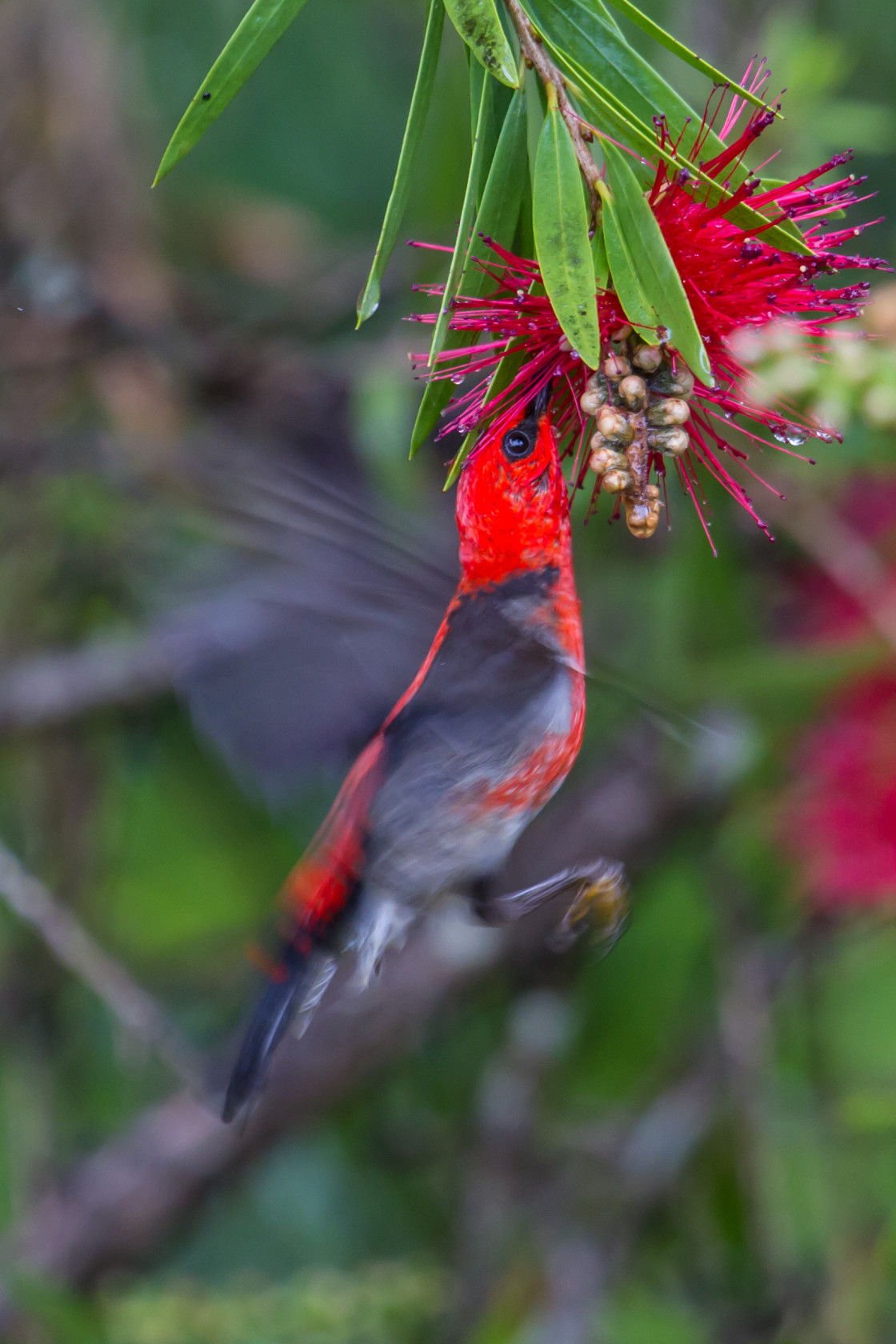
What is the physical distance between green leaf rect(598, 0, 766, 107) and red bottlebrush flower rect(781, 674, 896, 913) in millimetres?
1148

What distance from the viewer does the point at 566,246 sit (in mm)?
448

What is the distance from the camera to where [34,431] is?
1.62 metres

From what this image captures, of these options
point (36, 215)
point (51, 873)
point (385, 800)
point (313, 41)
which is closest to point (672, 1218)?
point (51, 873)

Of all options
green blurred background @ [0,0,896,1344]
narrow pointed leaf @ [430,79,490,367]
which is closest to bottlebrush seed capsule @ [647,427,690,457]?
narrow pointed leaf @ [430,79,490,367]

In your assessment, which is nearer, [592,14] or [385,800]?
[592,14]

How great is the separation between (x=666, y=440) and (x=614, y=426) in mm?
30

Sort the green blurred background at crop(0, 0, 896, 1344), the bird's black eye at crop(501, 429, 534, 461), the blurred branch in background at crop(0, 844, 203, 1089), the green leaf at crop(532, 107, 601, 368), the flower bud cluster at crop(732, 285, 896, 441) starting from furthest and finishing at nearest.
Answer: the green blurred background at crop(0, 0, 896, 1344) → the flower bud cluster at crop(732, 285, 896, 441) → the blurred branch in background at crop(0, 844, 203, 1089) → the bird's black eye at crop(501, 429, 534, 461) → the green leaf at crop(532, 107, 601, 368)

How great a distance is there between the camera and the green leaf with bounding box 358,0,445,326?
0.47 m

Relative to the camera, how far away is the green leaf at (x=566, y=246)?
436mm

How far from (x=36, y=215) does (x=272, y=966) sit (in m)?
1.31

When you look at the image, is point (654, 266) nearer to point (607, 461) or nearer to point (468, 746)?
point (607, 461)

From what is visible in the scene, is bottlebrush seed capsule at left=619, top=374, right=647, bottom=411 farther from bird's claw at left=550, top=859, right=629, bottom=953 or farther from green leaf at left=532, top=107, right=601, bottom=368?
bird's claw at left=550, top=859, right=629, bottom=953

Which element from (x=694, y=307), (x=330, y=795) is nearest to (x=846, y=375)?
(x=694, y=307)

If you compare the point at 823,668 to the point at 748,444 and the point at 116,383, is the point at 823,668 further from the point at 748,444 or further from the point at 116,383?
the point at 116,383
